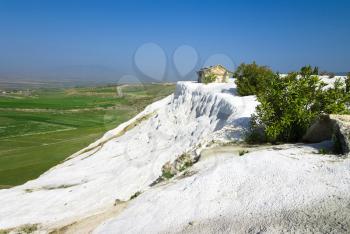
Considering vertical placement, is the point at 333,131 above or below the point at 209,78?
below

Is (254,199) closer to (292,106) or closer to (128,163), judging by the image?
(292,106)

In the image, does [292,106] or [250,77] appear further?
[250,77]

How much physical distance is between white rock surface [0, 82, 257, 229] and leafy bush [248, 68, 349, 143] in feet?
8.18

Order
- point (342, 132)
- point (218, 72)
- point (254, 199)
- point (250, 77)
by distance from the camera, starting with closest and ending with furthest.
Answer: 1. point (254, 199)
2. point (342, 132)
3. point (250, 77)
4. point (218, 72)

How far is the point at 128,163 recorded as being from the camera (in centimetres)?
3142

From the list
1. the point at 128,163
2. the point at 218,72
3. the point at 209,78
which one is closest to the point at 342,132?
the point at 128,163

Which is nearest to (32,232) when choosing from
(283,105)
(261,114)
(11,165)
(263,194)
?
(263,194)

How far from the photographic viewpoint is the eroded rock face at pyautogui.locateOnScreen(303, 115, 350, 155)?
41.1 feet

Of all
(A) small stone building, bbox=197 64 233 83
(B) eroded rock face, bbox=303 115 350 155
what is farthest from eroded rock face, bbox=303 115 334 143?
(A) small stone building, bbox=197 64 233 83

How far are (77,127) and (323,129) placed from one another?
86.9 meters

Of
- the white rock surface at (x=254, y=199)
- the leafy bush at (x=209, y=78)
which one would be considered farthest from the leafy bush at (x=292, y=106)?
the leafy bush at (x=209, y=78)

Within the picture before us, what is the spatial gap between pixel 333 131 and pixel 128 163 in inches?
831

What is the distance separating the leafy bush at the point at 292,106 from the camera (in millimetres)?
15891

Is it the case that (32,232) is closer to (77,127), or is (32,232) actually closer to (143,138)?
(143,138)
